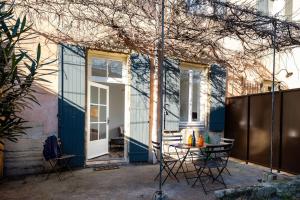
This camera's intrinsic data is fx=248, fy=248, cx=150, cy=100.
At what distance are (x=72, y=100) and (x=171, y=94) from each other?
2359 millimetres

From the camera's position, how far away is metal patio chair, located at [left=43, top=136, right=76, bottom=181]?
4441mm

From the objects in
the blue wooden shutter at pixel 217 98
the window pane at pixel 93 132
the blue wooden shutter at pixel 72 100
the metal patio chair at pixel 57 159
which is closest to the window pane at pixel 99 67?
the blue wooden shutter at pixel 72 100

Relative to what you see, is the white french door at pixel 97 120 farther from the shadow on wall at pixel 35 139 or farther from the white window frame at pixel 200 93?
the white window frame at pixel 200 93

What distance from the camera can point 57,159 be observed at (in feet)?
14.7

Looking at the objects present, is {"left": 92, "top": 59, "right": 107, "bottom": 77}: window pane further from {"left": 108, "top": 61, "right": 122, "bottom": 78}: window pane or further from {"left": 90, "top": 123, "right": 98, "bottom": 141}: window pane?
{"left": 90, "top": 123, "right": 98, "bottom": 141}: window pane

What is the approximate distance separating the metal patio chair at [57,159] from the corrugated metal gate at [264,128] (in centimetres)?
415

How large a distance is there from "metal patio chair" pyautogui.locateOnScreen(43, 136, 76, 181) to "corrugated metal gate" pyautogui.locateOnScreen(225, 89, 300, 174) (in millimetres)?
4149

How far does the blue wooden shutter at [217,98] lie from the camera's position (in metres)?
6.70

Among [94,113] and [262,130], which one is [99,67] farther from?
[262,130]

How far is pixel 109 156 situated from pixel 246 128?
349 cm

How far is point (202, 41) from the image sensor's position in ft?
20.2

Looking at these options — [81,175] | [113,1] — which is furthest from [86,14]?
[81,175]

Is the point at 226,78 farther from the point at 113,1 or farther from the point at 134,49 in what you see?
the point at 113,1

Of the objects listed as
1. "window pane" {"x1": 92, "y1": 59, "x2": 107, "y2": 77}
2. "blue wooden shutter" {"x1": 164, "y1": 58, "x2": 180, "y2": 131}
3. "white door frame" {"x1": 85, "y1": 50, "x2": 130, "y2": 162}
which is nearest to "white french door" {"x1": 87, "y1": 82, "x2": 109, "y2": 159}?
"white door frame" {"x1": 85, "y1": 50, "x2": 130, "y2": 162}
